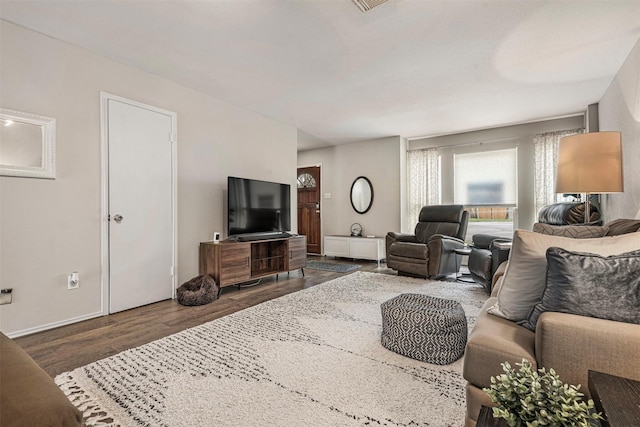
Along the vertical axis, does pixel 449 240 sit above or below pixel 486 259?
above

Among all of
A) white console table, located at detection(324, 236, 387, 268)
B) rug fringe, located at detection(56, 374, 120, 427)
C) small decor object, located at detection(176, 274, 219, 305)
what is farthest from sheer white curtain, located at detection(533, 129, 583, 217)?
rug fringe, located at detection(56, 374, 120, 427)

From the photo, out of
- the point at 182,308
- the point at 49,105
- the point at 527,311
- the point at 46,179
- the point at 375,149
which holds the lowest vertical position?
the point at 182,308

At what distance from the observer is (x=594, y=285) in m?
1.09

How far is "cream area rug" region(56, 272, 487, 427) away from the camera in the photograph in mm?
1382

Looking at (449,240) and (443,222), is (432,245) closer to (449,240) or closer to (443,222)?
(449,240)

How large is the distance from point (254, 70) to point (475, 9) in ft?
6.68

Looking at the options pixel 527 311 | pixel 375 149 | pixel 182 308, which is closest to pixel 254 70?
pixel 182 308

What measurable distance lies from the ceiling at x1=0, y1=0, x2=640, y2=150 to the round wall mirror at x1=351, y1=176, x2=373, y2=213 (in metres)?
2.25

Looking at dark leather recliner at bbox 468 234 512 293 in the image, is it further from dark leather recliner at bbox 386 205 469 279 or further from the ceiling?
the ceiling

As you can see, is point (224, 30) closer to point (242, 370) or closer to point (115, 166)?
point (115, 166)

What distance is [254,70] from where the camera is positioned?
10.3 feet

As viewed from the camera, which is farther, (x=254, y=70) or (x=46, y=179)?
(x=254, y=70)

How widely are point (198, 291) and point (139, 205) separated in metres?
1.07

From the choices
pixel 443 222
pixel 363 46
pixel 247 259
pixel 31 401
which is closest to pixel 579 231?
pixel 363 46
